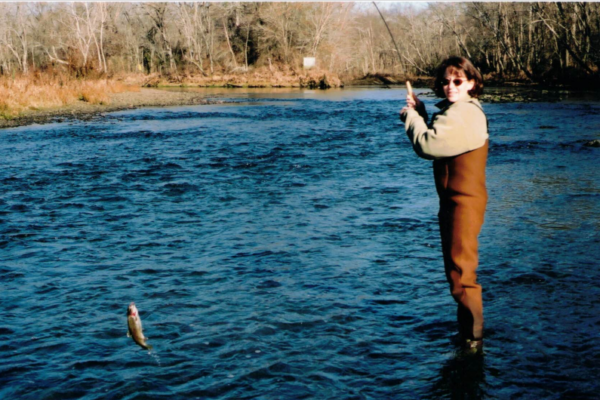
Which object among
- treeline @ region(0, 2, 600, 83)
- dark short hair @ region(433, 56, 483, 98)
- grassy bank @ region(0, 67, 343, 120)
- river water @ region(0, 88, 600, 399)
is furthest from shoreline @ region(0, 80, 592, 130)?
treeline @ region(0, 2, 600, 83)

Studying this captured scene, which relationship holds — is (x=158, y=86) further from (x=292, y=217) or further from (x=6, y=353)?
(x=6, y=353)

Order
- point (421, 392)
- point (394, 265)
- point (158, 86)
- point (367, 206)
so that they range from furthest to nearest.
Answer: point (158, 86)
point (367, 206)
point (394, 265)
point (421, 392)

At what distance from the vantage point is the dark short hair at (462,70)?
13.2ft

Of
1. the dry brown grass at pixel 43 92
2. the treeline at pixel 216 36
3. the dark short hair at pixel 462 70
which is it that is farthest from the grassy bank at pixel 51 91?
the dark short hair at pixel 462 70

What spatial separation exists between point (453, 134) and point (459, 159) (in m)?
0.19

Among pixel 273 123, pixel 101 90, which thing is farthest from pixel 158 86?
pixel 273 123

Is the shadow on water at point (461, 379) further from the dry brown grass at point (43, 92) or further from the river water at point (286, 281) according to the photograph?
the dry brown grass at point (43, 92)

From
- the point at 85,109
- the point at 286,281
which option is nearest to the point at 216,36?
the point at 85,109

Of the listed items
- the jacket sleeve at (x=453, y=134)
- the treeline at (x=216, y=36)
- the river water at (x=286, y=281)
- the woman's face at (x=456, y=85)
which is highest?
the treeline at (x=216, y=36)

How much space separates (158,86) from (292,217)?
5285cm

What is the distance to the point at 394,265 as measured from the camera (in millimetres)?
6496

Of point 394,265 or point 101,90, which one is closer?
point 394,265

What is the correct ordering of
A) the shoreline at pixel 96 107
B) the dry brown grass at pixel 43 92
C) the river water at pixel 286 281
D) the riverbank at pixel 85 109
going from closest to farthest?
the river water at pixel 286 281 < the riverbank at pixel 85 109 < the shoreline at pixel 96 107 < the dry brown grass at pixel 43 92

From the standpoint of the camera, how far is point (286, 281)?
607 centimetres
